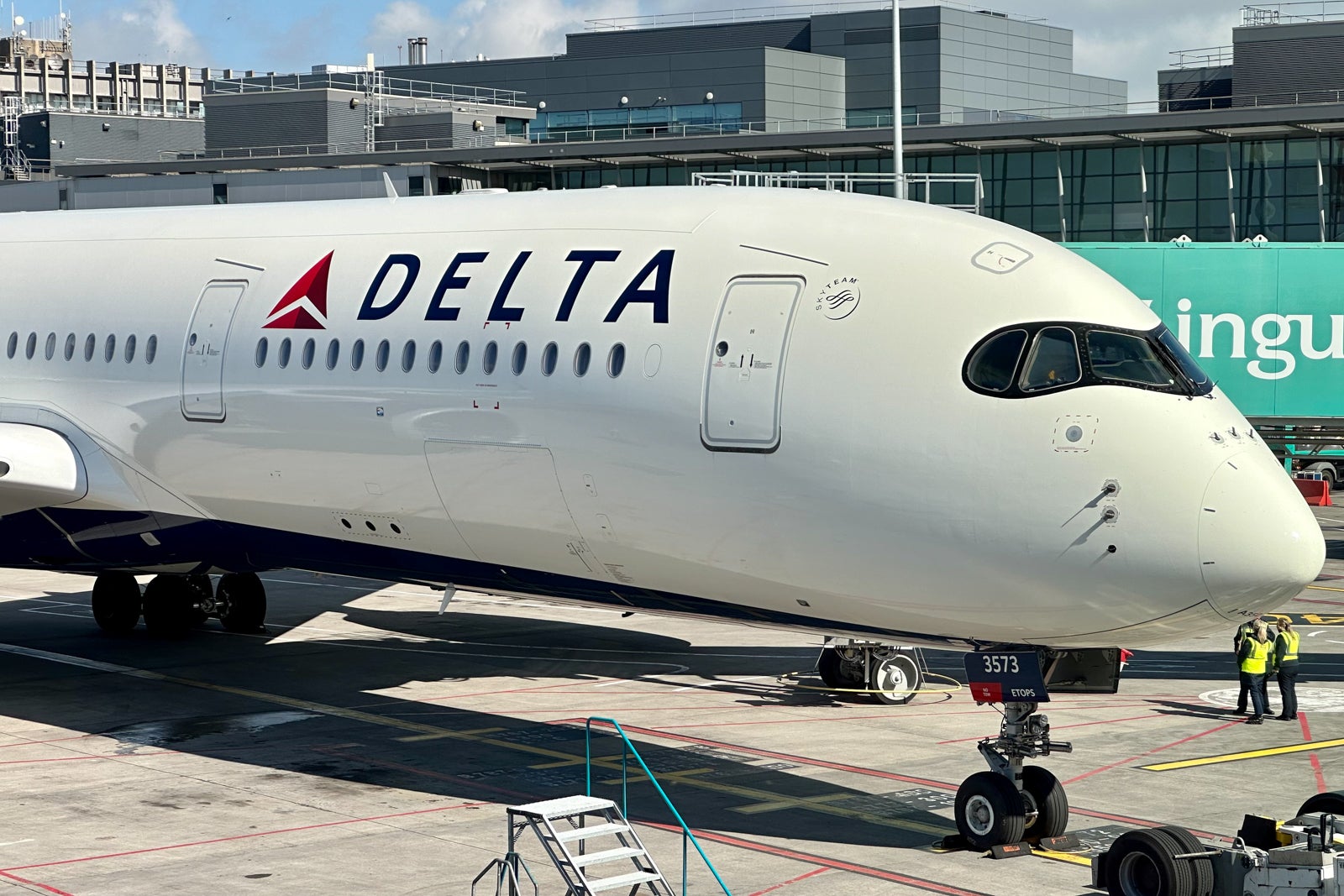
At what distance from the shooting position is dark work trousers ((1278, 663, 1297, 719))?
25.0 m

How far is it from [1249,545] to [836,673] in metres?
11.6

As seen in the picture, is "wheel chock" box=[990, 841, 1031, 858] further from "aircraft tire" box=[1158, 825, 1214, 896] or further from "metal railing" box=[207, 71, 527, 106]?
"metal railing" box=[207, 71, 527, 106]

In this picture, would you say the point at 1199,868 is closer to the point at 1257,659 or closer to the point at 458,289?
the point at 458,289

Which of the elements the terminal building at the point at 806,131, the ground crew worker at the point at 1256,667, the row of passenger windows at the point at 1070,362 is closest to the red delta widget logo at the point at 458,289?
the row of passenger windows at the point at 1070,362

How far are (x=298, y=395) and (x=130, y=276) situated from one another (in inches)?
172

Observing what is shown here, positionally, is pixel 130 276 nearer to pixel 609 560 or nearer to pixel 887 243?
pixel 609 560

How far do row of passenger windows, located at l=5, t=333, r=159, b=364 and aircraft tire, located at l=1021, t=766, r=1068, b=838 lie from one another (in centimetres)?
1242

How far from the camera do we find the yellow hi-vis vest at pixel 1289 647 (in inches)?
981

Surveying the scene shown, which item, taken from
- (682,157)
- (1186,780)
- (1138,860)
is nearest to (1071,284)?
(1138,860)

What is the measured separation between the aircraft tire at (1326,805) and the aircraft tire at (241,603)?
19578 millimetres

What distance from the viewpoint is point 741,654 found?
29.9 m

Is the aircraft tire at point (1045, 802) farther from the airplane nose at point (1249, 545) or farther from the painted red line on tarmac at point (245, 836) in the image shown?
the painted red line on tarmac at point (245, 836)

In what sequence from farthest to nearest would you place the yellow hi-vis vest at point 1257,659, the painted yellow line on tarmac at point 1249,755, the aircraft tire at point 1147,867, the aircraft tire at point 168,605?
the aircraft tire at point 168,605 < the yellow hi-vis vest at point 1257,659 < the painted yellow line on tarmac at point 1249,755 < the aircraft tire at point 1147,867

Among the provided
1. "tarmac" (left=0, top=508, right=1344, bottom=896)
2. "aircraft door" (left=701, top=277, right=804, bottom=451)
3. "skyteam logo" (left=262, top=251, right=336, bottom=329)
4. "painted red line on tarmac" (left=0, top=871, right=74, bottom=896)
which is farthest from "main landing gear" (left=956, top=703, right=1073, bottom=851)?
"skyteam logo" (left=262, top=251, right=336, bottom=329)
